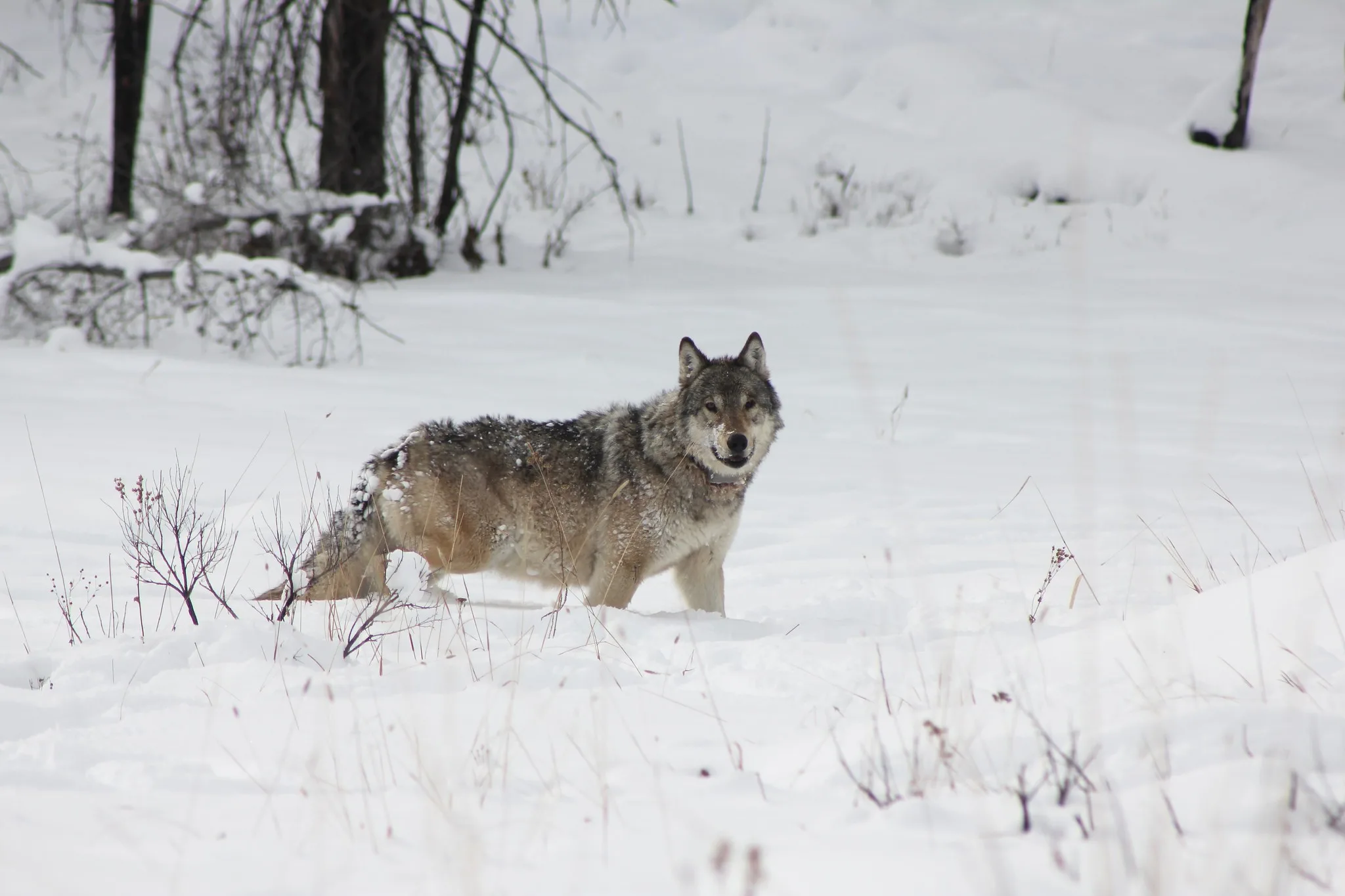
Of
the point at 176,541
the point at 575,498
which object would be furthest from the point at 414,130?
the point at 176,541

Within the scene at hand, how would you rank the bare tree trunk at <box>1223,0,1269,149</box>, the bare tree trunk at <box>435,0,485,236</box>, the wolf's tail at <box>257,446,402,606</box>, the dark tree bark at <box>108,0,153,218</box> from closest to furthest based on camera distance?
the wolf's tail at <box>257,446,402,606</box> → the bare tree trunk at <box>435,0,485,236</box> → the dark tree bark at <box>108,0,153,218</box> → the bare tree trunk at <box>1223,0,1269,149</box>

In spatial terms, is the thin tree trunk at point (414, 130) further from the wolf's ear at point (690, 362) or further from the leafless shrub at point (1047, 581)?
the leafless shrub at point (1047, 581)

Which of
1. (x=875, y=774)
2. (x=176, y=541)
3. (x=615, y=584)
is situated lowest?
(x=615, y=584)

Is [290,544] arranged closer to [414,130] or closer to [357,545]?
[357,545]

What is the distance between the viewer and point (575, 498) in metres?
5.37

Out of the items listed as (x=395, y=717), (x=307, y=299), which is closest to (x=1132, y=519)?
(x=395, y=717)

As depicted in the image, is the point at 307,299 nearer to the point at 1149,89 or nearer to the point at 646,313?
the point at 646,313

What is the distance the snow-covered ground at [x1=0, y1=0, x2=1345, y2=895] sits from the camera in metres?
2.10

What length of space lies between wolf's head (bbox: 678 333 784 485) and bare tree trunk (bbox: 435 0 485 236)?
6.41m

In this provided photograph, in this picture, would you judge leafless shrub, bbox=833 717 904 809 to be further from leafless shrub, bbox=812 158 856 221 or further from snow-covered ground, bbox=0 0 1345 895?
leafless shrub, bbox=812 158 856 221

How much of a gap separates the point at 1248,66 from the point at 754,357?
12.5 meters

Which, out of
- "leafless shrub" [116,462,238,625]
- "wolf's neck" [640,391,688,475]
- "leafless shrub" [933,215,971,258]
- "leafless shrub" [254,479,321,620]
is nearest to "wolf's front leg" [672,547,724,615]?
"wolf's neck" [640,391,688,475]

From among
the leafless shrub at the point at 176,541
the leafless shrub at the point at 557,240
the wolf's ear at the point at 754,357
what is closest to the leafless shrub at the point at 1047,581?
the wolf's ear at the point at 754,357

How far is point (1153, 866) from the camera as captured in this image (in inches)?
68.9
